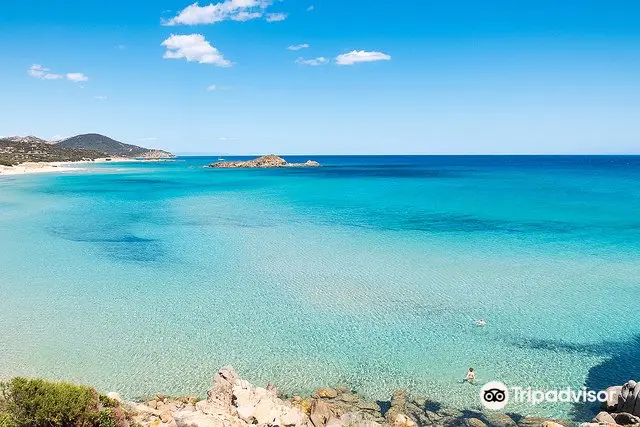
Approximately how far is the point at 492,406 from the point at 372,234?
25169 mm

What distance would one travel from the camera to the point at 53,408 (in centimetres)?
1046

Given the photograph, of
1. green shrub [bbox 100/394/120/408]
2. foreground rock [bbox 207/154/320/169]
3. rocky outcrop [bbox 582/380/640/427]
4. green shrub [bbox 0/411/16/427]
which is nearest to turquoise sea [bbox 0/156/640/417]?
rocky outcrop [bbox 582/380/640/427]

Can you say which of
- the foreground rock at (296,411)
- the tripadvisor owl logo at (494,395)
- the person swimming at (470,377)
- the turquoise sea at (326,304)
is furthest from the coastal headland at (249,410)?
the person swimming at (470,377)

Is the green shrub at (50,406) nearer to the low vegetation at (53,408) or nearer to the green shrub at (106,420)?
the low vegetation at (53,408)

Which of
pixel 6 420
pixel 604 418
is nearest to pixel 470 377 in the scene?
pixel 604 418

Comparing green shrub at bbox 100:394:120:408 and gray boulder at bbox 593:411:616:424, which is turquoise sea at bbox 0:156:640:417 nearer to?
gray boulder at bbox 593:411:616:424

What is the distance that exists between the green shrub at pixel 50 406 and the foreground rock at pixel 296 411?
4.46 ft

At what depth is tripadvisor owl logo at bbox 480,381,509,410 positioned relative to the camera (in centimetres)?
1384

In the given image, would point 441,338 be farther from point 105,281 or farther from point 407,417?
point 105,281

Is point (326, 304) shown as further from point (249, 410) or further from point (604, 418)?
point (604, 418)

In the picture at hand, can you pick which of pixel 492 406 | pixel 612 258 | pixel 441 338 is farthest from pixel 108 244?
pixel 612 258

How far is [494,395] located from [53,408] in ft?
41.1

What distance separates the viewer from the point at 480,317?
20312 mm

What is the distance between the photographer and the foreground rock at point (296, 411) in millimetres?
11516
